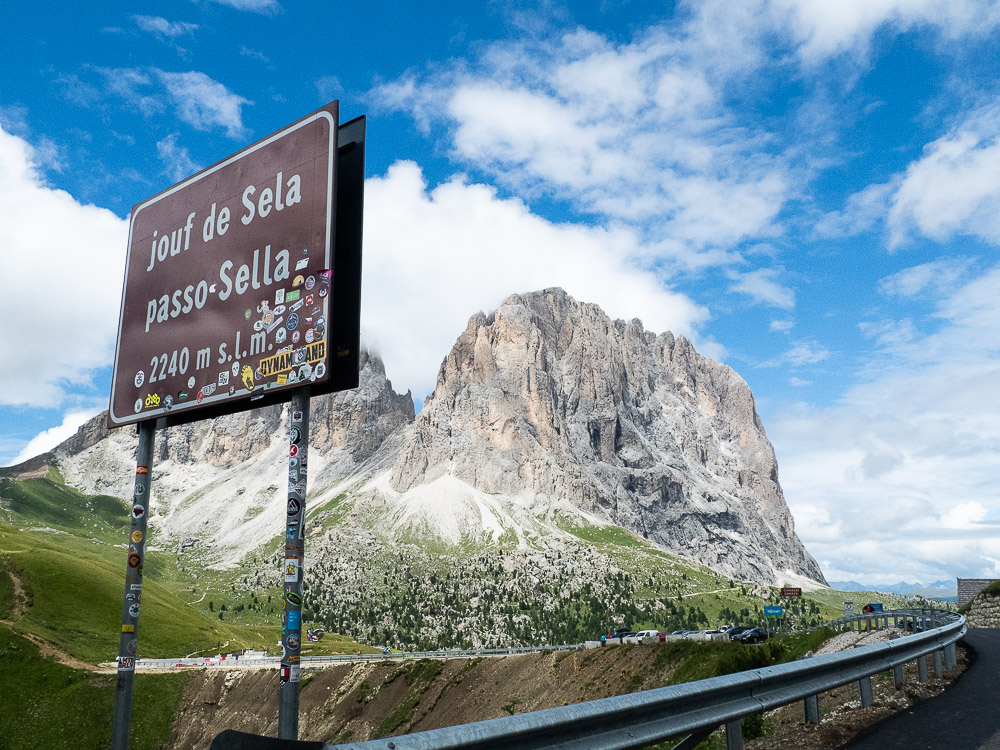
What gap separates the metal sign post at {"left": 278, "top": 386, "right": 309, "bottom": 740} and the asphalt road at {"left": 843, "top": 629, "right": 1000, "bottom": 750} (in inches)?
343

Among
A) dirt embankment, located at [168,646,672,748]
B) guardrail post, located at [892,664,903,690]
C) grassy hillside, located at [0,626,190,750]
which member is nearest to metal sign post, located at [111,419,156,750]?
guardrail post, located at [892,664,903,690]

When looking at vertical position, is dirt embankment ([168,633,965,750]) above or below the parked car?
below

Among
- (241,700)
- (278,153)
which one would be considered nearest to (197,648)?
(241,700)

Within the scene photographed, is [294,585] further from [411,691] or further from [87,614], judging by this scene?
[87,614]

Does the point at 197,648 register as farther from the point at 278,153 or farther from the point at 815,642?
the point at 278,153

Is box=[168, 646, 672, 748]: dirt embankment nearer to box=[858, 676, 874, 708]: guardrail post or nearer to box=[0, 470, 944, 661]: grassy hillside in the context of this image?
box=[0, 470, 944, 661]: grassy hillside

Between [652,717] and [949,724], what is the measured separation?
684cm

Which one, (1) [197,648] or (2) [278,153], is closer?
(2) [278,153]

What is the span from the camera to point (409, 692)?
59281 mm

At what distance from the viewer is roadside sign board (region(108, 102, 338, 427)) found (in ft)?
51.0

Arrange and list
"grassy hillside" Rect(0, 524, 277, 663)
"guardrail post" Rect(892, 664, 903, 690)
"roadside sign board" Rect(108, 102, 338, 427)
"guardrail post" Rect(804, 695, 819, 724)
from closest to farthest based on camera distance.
Answer: 1. "guardrail post" Rect(804, 695, 819, 724)
2. "guardrail post" Rect(892, 664, 903, 690)
3. "roadside sign board" Rect(108, 102, 338, 427)
4. "grassy hillside" Rect(0, 524, 277, 663)

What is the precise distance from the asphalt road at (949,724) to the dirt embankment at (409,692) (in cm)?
3106

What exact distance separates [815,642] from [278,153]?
31251 mm

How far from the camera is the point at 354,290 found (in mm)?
16016
